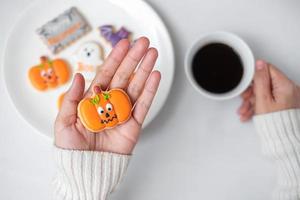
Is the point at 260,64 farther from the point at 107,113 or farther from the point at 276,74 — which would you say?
the point at 107,113

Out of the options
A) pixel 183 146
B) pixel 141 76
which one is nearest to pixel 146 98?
pixel 141 76

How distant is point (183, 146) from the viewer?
0.68 metres

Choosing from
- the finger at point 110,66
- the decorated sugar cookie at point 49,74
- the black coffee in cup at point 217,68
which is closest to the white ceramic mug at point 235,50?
the black coffee in cup at point 217,68

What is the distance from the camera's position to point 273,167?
0.68 m

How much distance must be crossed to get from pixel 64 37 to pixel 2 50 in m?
0.13

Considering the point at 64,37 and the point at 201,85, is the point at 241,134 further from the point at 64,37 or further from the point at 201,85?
the point at 64,37

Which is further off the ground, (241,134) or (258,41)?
(258,41)

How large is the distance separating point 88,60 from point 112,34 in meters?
0.07

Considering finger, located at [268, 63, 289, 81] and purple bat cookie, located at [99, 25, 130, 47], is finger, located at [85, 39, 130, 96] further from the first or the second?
finger, located at [268, 63, 289, 81]

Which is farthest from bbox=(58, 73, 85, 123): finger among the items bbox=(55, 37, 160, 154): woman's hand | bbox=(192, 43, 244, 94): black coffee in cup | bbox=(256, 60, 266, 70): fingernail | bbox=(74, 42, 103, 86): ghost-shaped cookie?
bbox=(256, 60, 266, 70): fingernail

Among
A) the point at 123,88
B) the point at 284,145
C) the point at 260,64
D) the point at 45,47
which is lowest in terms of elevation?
the point at 284,145

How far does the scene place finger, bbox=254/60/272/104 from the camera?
64 cm

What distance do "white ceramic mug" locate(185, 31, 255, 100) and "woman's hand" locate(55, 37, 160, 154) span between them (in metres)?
0.08

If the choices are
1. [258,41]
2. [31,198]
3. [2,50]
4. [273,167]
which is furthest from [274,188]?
[2,50]
